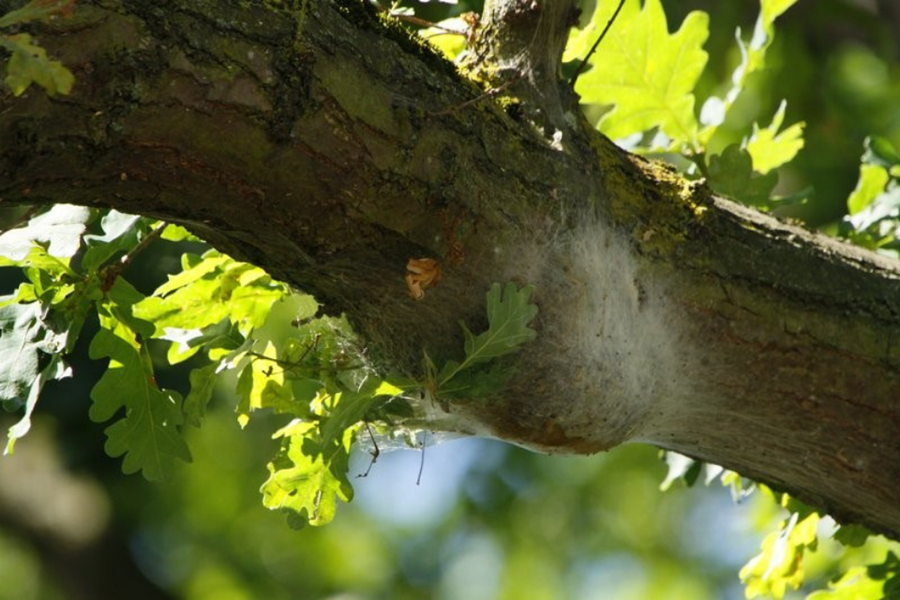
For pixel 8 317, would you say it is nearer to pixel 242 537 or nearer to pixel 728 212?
pixel 728 212

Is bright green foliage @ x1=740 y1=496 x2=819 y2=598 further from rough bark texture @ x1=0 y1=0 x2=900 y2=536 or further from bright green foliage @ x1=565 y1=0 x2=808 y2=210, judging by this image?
bright green foliage @ x1=565 y1=0 x2=808 y2=210

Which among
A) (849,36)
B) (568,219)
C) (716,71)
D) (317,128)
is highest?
(849,36)

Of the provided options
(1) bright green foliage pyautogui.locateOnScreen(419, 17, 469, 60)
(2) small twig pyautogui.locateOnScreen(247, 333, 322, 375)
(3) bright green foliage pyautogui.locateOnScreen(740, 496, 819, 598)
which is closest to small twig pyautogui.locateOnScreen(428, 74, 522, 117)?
(1) bright green foliage pyautogui.locateOnScreen(419, 17, 469, 60)

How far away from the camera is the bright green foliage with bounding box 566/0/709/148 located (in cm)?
226

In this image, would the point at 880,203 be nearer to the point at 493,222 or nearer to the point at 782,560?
the point at 782,560

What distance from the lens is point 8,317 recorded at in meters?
1.65

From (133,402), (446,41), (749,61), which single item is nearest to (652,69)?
(749,61)

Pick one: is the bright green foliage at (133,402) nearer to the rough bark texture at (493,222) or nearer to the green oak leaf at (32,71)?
the rough bark texture at (493,222)

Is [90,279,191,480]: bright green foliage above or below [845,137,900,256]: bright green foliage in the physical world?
below

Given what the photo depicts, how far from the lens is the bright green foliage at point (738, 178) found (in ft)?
7.19

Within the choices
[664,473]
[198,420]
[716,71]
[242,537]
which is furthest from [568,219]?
[242,537]

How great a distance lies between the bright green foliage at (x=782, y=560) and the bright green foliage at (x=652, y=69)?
0.70 metres

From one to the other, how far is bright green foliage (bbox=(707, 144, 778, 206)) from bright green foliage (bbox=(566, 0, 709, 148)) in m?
0.09

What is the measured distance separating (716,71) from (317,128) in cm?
399
